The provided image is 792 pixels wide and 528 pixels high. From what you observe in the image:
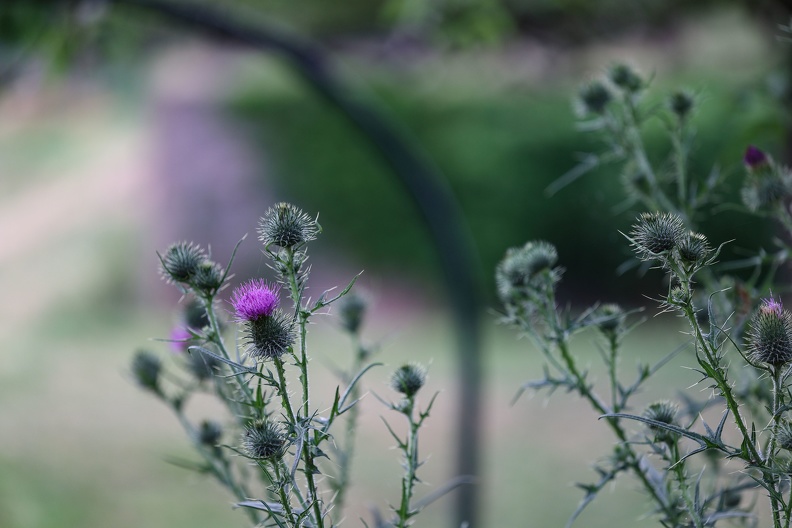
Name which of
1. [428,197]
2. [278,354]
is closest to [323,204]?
[428,197]

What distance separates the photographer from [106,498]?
3135 mm

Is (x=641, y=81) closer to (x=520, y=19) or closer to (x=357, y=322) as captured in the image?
(x=357, y=322)

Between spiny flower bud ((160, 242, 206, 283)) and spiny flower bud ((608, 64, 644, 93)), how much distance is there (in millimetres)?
256

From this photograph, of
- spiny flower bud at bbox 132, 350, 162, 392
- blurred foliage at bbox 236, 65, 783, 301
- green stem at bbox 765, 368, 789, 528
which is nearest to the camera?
green stem at bbox 765, 368, 789, 528

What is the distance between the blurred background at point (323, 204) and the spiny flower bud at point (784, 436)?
2272mm

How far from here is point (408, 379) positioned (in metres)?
0.32

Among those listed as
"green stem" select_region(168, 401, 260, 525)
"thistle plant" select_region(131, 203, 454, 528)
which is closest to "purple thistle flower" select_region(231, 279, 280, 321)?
"thistle plant" select_region(131, 203, 454, 528)

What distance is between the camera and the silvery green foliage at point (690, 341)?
0.25 metres

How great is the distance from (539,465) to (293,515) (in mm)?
3238

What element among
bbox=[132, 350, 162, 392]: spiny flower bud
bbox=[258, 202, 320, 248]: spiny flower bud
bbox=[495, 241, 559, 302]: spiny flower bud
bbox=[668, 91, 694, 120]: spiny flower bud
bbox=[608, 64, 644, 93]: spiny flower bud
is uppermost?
bbox=[608, 64, 644, 93]: spiny flower bud

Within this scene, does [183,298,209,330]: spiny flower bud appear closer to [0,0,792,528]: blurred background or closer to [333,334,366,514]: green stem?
[333,334,366,514]: green stem

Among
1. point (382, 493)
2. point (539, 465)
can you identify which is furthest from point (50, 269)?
Answer: point (539, 465)

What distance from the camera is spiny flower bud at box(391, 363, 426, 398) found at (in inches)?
12.5

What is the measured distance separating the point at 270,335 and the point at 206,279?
40 mm
